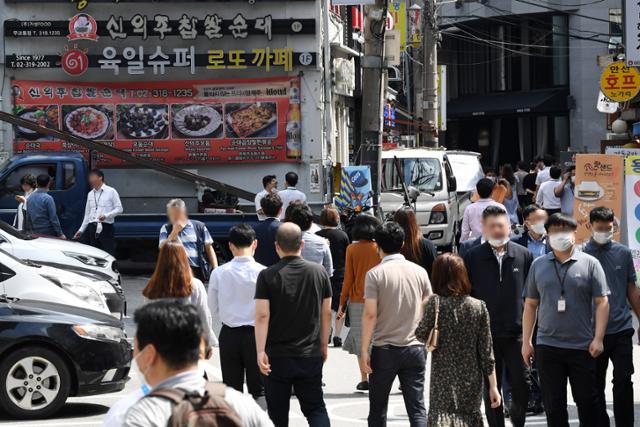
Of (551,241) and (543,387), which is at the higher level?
(551,241)

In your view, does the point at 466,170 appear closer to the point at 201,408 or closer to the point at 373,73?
the point at 373,73

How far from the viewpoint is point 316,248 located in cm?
1219

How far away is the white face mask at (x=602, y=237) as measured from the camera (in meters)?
9.30

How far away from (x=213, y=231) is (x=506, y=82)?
3912cm

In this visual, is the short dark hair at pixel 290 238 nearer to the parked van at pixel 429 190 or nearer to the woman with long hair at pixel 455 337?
the woman with long hair at pixel 455 337

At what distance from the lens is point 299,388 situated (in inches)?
325

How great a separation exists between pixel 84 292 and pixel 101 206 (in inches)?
275

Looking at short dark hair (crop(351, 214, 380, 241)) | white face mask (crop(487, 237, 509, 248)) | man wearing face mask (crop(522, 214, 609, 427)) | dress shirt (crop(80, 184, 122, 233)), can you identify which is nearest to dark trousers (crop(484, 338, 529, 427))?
man wearing face mask (crop(522, 214, 609, 427))

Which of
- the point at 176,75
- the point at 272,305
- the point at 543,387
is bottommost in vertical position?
the point at 543,387

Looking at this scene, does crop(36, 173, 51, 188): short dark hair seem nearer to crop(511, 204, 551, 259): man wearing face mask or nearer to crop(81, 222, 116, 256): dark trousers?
crop(81, 222, 116, 256): dark trousers

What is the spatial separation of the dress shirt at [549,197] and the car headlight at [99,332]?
39.2 feet

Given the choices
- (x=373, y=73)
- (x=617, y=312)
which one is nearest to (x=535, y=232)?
(x=617, y=312)

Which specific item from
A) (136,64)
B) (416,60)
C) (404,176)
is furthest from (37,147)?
(416,60)

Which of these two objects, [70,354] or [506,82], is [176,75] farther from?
[506,82]
